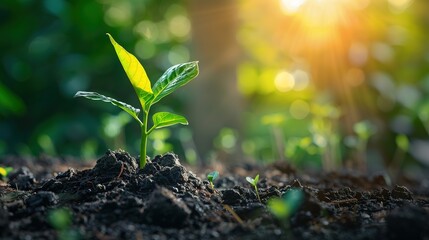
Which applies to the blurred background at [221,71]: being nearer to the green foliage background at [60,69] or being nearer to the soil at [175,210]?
the green foliage background at [60,69]

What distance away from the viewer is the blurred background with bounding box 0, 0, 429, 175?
5371 mm

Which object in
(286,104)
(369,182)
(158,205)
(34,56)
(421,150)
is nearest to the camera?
(158,205)

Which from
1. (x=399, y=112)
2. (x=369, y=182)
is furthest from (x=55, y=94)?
(x=369, y=182)

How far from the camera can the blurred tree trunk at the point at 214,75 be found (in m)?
5.28

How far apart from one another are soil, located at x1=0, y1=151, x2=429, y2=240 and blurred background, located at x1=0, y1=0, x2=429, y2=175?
10.7 feet

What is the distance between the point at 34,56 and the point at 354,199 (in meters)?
5.14

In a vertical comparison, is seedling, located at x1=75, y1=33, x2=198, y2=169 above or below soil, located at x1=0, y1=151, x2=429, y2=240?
above

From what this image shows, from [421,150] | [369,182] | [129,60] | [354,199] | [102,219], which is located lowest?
[421,150]

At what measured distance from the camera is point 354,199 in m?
1.80

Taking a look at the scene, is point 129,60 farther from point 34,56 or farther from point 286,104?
point 286,104

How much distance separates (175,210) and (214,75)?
3.92 m

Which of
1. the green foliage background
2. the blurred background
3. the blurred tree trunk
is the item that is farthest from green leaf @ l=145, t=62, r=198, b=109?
the green foliage background

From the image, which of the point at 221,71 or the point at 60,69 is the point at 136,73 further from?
the point at 60,69

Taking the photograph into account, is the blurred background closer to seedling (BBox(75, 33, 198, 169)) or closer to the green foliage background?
the green foliage background
